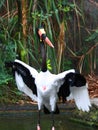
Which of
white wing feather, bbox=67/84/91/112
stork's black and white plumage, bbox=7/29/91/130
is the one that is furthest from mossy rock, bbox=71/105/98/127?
white wing feather, bbox=67/84/91/112

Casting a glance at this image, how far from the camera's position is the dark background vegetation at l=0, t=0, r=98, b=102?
916 cm

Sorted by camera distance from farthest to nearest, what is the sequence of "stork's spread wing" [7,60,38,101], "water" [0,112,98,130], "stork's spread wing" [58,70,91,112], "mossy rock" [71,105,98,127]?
"mossy rock" [71,105,98,127] < "water" [0,112,98,130] < "stork's spread wing" [7,60,38,101] < "stork's spread wing" [58,70,91,112]

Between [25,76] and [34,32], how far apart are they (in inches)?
95.3

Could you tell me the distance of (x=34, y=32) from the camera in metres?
9.15

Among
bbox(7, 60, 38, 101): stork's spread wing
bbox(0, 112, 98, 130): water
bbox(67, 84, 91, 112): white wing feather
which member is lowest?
bbox(0, 112, 98, 130): water

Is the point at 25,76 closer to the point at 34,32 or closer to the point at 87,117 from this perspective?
the point at 87,117

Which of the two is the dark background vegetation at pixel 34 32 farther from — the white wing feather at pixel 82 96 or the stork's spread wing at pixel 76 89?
the white wing feather at pixel 82 96

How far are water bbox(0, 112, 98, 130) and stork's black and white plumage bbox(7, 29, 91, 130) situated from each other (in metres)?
0.37

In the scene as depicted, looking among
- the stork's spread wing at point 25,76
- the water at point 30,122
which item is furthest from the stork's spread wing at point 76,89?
the water at point 30,122

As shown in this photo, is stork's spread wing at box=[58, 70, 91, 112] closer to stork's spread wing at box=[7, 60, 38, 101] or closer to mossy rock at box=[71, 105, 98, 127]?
stork's spread wing at box=[7, 60, 38, 101]

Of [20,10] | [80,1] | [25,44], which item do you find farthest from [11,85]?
[80,1]

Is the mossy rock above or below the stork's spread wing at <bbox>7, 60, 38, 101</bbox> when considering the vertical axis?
below

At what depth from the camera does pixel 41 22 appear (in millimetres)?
9445

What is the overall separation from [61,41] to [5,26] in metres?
1.13
